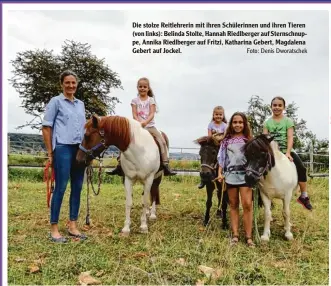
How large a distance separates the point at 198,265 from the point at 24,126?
3007mm

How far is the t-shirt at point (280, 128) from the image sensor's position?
13.3ft

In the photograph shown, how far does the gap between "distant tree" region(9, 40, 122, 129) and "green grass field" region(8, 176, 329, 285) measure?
5.59ft

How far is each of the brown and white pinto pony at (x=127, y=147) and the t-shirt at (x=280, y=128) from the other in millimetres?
1418

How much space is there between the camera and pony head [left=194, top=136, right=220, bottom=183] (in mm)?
4227

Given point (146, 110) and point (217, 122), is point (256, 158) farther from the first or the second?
point (146, 110)

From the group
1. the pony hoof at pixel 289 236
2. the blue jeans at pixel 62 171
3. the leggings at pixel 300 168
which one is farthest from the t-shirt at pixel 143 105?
the pony hoof at pixel 289 236

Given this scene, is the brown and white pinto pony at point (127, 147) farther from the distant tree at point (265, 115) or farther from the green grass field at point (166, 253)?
the distant tree at point (265, 115)

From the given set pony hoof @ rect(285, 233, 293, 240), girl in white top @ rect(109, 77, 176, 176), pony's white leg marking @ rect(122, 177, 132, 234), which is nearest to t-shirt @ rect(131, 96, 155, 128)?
girl in white top @ rect(109, 77, 176, 176)

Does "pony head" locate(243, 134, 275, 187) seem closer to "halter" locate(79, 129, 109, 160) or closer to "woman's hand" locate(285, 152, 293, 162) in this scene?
"woman's hand" locate(285, 152, 293, 162)

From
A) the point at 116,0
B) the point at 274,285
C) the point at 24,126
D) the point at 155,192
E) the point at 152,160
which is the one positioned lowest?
the point at 274,285

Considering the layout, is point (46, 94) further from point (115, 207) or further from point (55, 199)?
point (55, 199)

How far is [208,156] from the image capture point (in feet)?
14.2

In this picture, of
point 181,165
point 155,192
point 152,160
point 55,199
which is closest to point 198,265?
point 152,160

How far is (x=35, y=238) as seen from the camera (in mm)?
3842
